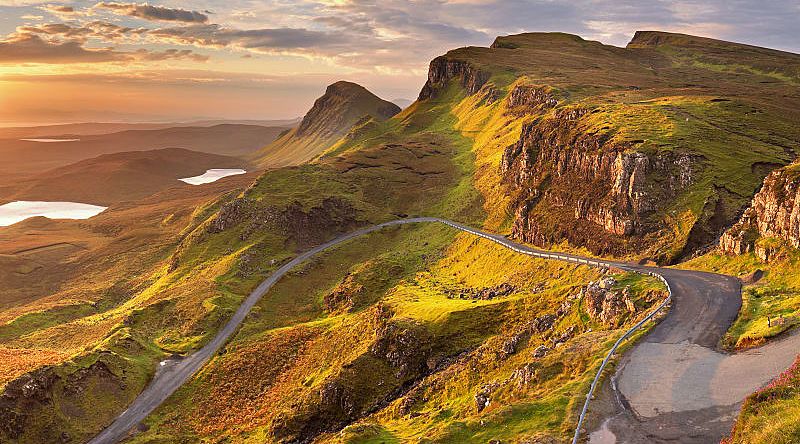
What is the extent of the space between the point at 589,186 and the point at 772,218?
39570 millimetres

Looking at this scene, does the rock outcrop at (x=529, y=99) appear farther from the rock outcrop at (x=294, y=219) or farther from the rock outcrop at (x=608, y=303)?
the rock outcrop at (x=608, y=303)

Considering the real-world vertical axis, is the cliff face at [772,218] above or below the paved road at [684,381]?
above

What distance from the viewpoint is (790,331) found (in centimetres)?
3834

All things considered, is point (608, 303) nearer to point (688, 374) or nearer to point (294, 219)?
point (688, 374)

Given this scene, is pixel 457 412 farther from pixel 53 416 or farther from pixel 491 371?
pixel 53 416

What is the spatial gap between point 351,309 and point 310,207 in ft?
176

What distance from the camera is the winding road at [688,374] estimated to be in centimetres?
3109

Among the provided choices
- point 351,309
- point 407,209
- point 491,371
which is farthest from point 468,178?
point 491,371

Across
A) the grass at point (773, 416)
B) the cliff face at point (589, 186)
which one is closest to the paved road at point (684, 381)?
the grass at point (773, 416)

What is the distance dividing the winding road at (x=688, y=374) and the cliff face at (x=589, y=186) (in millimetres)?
26920

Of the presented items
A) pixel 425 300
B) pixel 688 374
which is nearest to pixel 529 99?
pixel 425 300

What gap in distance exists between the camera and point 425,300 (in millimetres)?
83250

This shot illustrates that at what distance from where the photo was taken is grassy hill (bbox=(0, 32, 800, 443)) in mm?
51594

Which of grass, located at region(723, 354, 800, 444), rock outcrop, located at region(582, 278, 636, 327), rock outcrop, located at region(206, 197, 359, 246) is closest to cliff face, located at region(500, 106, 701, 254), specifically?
rock outcrop, located at region(582, 278, 636, 327)
